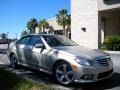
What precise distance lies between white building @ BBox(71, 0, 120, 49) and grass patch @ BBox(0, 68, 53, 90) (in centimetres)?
1192

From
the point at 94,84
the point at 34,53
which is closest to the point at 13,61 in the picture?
the point at 34,53

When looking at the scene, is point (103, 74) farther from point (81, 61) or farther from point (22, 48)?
point (22, 48)

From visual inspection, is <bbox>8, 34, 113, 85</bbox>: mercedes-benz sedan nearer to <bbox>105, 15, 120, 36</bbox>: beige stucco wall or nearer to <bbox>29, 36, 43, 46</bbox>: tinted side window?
<bbox>29, 36, 43, 46</bbox>: tinted side window

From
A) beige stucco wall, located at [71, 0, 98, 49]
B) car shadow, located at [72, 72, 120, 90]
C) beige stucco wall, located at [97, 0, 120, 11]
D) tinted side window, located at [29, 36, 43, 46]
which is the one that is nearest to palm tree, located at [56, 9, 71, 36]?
beige stucco wall, located at [71, 0, 98, 49]

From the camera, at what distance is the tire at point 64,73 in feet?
23.3

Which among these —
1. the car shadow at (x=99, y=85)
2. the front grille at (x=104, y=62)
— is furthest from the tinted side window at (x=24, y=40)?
the front grille at (x=104, y=62)

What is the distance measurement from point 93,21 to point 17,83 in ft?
43.9

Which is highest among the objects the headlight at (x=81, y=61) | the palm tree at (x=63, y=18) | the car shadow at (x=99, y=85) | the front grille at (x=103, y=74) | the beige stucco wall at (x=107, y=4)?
the palm tree at (x=63, y=18)

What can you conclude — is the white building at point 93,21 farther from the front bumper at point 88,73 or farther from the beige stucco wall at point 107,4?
the front bumper at point 88,73

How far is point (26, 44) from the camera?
917cm

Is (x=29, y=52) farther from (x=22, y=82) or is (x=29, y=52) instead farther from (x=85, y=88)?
(x=85, y=88)

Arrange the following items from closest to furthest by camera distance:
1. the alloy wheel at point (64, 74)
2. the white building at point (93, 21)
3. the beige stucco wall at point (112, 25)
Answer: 1. the alloy wheel at point (64, 74)
2. the white building at point (93, 21)
3. the beige stucco wall at point (112, 25)

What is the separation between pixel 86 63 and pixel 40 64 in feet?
6.17

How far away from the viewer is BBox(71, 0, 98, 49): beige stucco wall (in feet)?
63.8
